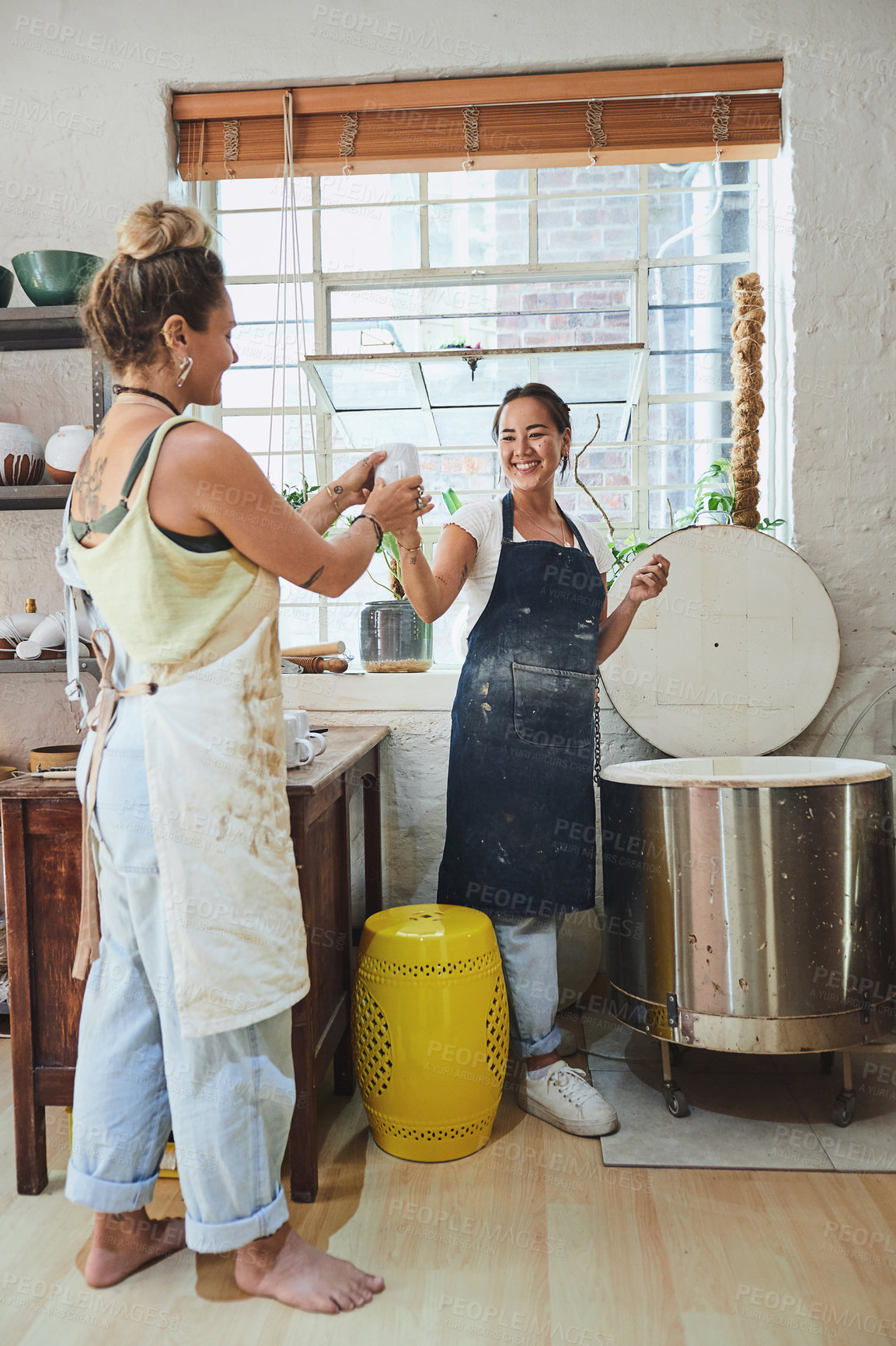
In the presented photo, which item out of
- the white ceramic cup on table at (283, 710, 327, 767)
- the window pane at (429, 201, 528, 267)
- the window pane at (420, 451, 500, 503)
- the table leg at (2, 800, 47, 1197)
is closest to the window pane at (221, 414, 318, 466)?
the window pane at (420, 451, 500, 503)

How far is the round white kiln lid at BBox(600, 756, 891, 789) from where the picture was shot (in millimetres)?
2010

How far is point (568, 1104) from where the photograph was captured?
214 centimetres

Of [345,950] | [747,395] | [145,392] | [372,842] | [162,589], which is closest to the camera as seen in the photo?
[162,589]

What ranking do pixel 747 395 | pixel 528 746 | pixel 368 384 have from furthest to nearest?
pixel 368 384
pixel 747 395
pixel 528 746

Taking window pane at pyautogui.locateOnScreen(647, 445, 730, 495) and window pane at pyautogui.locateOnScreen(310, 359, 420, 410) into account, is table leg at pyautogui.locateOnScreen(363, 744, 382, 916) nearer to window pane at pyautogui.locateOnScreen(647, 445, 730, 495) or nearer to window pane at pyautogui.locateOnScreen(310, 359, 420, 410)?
window pane at pyautogui.locateOnScreen(310, 359, 420, 410)

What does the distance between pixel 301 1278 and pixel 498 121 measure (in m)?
3.13

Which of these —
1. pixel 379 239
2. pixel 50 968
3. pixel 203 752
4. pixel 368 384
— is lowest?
pixel 50 968

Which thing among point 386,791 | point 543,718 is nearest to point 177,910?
point 543,718

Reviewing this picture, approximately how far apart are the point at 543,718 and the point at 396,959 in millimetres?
675

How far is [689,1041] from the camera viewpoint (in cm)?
204

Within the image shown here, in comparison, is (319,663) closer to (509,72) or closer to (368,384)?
(368,384)

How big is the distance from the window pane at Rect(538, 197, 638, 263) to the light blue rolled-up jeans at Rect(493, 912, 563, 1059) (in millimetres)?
2256

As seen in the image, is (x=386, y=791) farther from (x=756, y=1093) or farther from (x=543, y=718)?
(x=756, y=1093)

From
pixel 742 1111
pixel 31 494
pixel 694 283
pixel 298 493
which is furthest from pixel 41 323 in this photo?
pixel 742 1111
